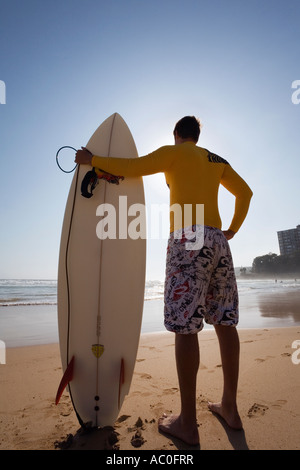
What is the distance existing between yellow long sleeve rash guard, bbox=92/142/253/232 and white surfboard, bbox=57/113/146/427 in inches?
17.6

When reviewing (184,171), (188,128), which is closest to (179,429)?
(184,171)

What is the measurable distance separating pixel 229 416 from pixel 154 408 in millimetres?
519

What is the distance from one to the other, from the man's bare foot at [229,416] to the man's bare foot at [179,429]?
261 mm

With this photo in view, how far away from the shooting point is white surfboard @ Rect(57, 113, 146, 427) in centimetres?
175

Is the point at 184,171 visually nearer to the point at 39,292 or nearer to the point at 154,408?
the point at 154,408

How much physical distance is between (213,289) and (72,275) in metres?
1.11

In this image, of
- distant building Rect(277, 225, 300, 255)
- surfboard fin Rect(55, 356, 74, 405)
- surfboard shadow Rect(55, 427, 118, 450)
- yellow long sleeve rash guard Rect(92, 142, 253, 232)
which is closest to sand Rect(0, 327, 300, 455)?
surfboard shadow Rect(55, 427, 118, 450)

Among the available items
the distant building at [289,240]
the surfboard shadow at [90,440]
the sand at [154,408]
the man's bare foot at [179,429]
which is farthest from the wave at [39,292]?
the distant building at [289,240]

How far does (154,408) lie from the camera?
5.82ft

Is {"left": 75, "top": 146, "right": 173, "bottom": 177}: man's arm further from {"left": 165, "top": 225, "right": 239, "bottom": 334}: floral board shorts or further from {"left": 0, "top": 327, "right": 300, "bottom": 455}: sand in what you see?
{"left": 0, "top": 327, "right": 300, "bottom": 455}: sand

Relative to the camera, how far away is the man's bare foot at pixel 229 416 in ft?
4.87

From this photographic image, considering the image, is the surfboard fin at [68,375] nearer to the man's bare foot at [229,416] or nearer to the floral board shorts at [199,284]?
the floral board shorts at [199,284]

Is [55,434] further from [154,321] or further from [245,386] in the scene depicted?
[154,321]
